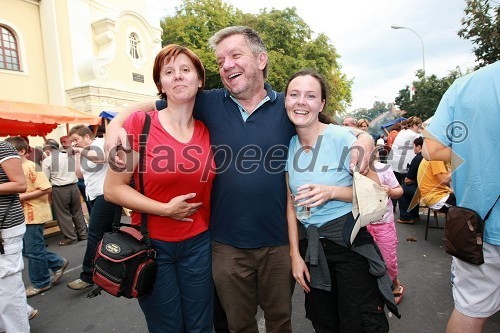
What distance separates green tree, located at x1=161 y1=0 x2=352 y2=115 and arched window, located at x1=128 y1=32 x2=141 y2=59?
3.56m

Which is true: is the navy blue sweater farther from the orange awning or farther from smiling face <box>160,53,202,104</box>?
the orange awning

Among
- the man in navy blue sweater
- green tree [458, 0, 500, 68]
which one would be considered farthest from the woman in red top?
green tree [458, 0, 500, 68]

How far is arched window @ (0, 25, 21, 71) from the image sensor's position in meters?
12.9

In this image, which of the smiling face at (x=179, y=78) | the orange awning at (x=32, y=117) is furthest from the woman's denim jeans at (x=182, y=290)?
the orange awning at (x=32, y=117)

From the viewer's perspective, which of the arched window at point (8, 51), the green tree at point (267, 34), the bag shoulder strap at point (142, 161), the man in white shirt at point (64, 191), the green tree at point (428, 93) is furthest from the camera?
the green tree at point (428, 93)

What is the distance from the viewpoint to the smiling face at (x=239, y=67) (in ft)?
6.98

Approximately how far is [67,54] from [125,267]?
52.1ft

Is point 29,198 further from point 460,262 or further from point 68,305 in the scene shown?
point 460,262

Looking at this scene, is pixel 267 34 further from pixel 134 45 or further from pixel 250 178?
pixel 250 178

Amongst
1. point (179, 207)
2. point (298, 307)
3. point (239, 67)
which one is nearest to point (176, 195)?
point (179, 207)

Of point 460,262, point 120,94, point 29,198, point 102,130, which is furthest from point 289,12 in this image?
point 460,262

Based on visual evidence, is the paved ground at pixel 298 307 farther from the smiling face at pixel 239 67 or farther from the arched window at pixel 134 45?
the arched window at pixel 134 45

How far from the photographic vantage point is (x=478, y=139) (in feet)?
5.60

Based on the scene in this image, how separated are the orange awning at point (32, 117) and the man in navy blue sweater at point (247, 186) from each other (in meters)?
6.11
